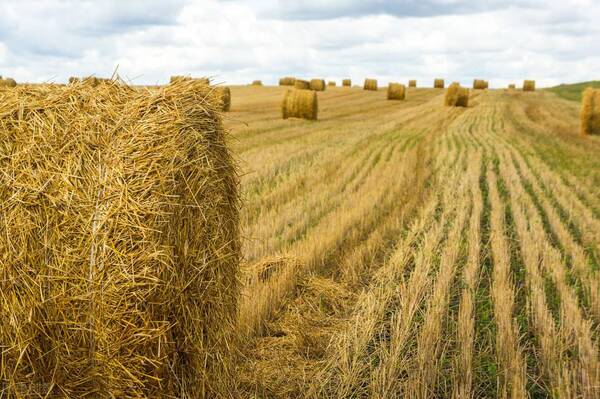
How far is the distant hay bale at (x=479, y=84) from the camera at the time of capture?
55319 mm

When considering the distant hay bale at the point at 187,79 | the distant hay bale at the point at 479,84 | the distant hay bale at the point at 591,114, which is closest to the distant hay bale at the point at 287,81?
the distant hay bale at the point at 479,84

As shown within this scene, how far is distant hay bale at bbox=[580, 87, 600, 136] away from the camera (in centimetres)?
2170

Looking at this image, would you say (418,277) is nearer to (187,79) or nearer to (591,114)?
(187,79)

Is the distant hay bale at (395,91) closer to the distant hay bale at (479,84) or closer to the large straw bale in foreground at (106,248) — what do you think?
the distant hay bale at (479,84)

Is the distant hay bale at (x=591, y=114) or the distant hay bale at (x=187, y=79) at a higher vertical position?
the distant hay bale at (x=187, y=79)

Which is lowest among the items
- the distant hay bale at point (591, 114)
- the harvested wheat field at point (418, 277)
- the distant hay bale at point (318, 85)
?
the harvested wheat field at point (418, 277)

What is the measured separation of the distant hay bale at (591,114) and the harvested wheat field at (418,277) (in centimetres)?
757

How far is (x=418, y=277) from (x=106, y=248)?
12.3ft

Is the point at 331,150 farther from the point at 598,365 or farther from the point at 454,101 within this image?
the point at 454,101

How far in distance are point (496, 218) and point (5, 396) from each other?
24.2ft

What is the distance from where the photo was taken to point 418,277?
639 cm

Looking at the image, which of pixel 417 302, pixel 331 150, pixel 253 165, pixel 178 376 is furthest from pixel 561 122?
pixel 178 376

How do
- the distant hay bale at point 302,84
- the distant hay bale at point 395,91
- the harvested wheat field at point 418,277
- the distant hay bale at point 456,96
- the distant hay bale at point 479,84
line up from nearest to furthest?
the harvested wheat field at point 418,277
the distant hay bale at point 456,96
the distant hay bale at point 395,91
the distant hay bale at point 302,84
the distant hay bale at point 479,84

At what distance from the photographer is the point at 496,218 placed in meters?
9.27
